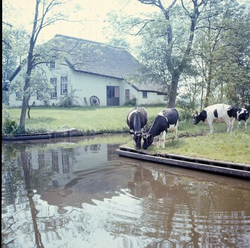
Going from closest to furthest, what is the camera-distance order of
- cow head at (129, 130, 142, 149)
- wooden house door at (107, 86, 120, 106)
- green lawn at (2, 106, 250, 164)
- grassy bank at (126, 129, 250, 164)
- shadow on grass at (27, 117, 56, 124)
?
1. grassy bank at (126, 129, 250, 164)
2. green lawn at (2, 106, 250, 164)
3. cow head at (129, 130, 142, 149)
4. shadow on grass at (27, 117, 56, 124)
5. wooden house door at (107, 86, 120, 106)

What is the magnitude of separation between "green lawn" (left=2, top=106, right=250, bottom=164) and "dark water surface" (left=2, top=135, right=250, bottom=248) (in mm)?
1030

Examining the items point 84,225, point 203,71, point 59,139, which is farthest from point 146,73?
point 84,225

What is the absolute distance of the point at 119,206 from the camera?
5062 mm

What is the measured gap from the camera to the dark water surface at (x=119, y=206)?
12.6 ft

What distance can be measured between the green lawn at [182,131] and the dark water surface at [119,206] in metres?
1.03

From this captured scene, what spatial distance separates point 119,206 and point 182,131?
8.90 meters

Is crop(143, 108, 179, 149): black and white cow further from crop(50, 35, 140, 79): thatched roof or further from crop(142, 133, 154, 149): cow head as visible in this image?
crop(50, 35, 140, 79): thatched roof

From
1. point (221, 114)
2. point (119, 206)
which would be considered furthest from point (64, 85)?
point (119, 206)

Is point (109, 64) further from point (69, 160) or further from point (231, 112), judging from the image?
point (69, 160)

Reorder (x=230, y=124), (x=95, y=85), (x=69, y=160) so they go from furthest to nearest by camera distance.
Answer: (x=95, y=85) → (x=230, y=124) → (x=69, y=160)

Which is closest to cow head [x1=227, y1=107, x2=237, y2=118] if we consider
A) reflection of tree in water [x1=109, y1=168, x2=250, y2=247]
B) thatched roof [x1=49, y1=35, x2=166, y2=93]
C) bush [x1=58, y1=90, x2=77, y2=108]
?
reflection of tree in water [x1=109, y1=168, x2=250, y2=247]

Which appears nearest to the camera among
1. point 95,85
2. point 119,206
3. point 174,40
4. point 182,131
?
point 119,206

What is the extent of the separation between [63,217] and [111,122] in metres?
12.8

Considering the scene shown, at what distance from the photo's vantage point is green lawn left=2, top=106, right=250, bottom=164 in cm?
821
